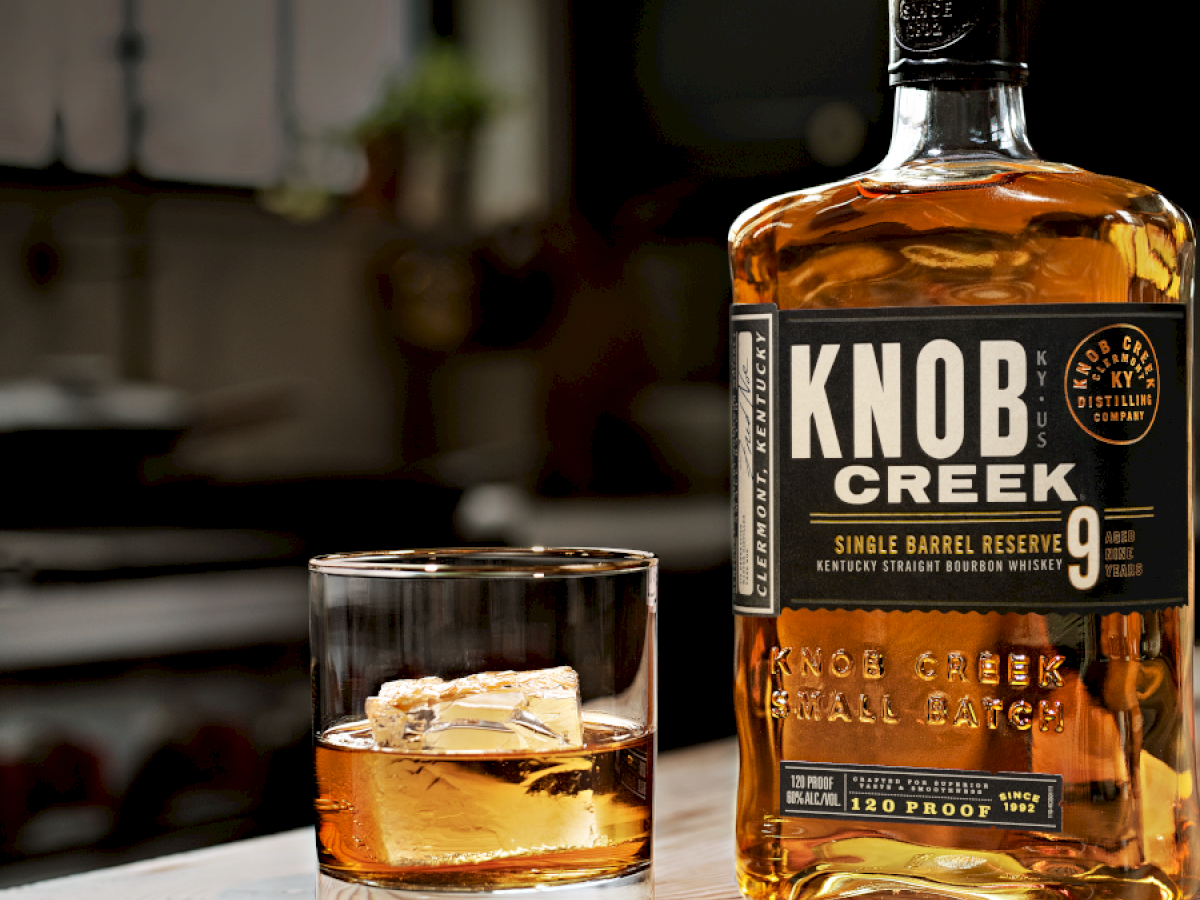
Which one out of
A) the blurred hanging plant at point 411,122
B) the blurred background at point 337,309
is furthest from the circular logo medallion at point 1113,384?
the blurred hanging plant at point 411,122

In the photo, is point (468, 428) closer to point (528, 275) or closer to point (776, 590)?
point (528, 275)

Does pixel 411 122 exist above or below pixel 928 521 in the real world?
above

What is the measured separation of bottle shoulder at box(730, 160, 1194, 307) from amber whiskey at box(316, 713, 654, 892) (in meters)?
0.22

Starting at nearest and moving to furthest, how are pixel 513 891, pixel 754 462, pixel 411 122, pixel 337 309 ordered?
pixel 513 891 < pixel 754 462 < pixel 337 309 < pixel 411 122

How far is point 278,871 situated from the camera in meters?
0.65

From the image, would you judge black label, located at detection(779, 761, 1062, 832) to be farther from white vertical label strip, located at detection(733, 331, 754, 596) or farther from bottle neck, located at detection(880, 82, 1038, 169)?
bottle neck, located at detection(880, 82, 1038, 169)

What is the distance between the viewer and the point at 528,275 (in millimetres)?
3510

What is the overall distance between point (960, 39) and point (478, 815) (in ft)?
1.24

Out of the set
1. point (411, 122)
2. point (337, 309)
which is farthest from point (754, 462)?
point (411, 122)

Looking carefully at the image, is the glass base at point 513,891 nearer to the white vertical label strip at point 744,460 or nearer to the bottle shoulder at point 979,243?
the white vertical label strip at point 744,460

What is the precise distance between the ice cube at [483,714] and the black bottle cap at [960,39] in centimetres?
31

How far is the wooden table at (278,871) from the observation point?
2.01 feet

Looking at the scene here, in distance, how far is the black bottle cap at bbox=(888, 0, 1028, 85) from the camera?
624mm

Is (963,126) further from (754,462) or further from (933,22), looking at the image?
(754,462)
